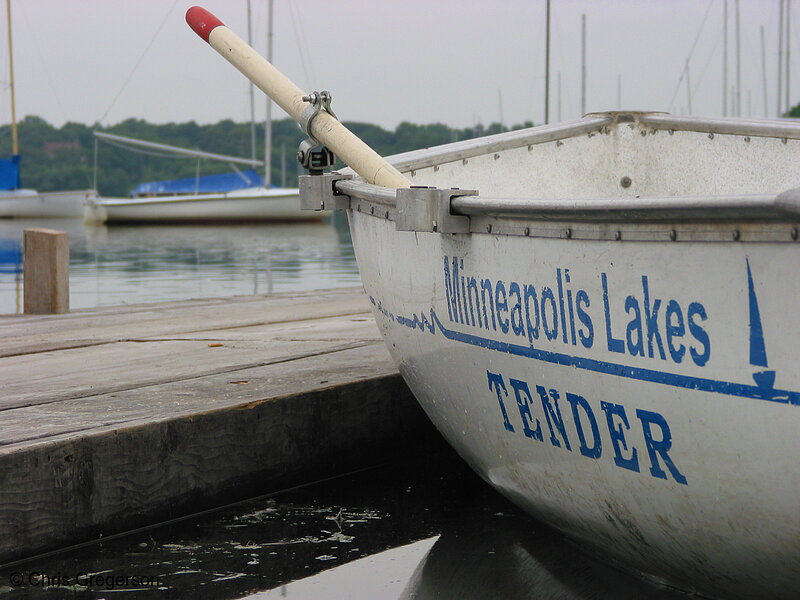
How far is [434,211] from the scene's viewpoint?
2748 mm

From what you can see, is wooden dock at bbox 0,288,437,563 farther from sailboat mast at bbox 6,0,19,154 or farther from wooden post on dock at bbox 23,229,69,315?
sailboat mast at bbox 6,0,19,154

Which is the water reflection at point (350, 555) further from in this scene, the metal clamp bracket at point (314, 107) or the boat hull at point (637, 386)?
the metal clamp bracket at point (314, 107)

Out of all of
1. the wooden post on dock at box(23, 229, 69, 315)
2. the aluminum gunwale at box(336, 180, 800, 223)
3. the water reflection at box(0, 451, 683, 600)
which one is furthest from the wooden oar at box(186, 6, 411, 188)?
the wooden post on dock at box(23, 229, 69, 315)

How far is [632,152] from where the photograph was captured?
4.79 meters

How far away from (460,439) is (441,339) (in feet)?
1.49

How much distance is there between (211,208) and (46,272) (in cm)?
3918

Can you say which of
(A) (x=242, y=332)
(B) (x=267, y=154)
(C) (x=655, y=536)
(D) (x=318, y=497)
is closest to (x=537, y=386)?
(C) (x=655, y=536)

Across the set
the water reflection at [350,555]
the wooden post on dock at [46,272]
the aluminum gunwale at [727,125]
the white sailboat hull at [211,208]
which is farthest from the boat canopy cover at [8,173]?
the water reflection at [350,555]

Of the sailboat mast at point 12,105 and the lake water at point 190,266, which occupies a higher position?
the sailboat mast at point 12,105

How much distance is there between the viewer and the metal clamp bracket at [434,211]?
273cm

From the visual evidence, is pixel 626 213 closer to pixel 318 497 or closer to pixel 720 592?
pixel 720 592

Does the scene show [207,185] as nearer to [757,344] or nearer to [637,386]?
[637,386]

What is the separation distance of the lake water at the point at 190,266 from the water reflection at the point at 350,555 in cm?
860

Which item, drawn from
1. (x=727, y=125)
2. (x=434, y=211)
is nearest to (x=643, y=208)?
(x=434, y=211)
